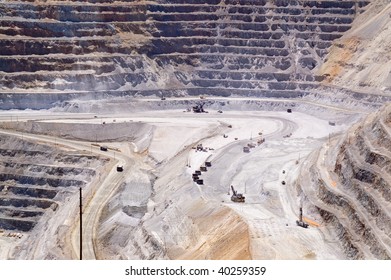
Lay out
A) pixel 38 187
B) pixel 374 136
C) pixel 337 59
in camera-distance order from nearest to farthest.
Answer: pixel 374 136 → pixel 38 187 → pixel 337 59

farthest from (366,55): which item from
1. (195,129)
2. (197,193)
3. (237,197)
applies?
(237,197)

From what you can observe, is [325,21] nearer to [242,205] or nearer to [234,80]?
[234,80]

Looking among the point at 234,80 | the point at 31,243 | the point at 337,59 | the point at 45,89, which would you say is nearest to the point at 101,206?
the point at 31,243

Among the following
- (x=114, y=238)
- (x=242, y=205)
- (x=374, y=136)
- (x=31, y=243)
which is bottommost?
(x=31, y=243)

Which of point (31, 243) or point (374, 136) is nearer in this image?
point (374, 136)

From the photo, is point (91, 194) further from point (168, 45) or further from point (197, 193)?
point (168, 45)

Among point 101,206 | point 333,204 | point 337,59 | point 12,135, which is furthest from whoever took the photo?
point 337,59

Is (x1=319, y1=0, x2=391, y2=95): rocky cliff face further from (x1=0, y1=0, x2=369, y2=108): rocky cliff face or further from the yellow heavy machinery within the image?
the yellow heavy machinery
